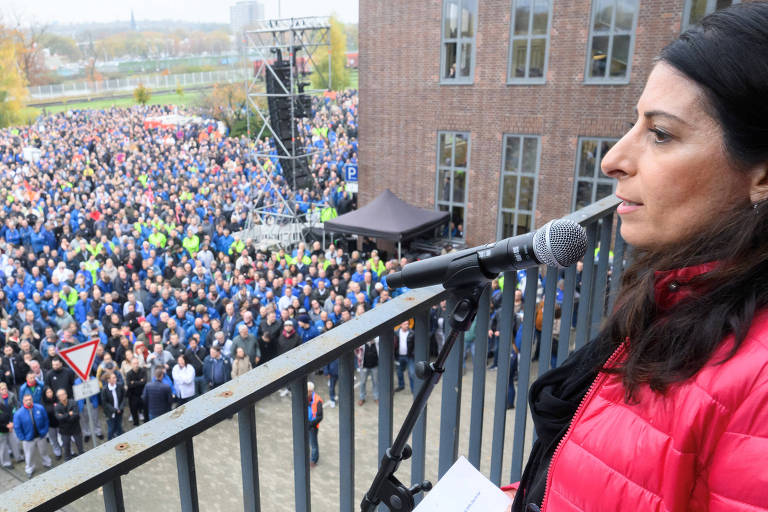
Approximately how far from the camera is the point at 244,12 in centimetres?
13712

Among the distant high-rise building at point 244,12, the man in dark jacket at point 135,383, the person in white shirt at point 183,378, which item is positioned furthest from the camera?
the distant high-rise building at point 244,12

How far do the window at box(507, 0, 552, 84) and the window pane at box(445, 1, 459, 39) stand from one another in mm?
1739

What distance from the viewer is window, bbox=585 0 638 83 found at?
15195mm

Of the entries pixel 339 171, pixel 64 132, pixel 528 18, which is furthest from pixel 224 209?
pixel 64 132

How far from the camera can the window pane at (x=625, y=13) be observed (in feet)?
49.4

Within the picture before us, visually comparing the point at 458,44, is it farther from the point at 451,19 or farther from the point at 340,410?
the point at 340,410

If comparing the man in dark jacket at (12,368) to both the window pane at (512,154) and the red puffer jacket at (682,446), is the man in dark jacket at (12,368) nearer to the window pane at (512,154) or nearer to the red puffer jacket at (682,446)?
the red puffer jacket at (682,446)

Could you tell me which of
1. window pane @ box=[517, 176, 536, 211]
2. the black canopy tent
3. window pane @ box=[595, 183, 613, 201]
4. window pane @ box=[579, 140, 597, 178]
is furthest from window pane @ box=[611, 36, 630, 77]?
the black canopy tent

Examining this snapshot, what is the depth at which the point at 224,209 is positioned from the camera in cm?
2209

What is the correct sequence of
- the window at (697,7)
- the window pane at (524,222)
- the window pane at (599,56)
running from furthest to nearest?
the window pane at (524,222) → the window pane at (599,56) → the window at (697,7)

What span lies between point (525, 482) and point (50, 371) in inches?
367

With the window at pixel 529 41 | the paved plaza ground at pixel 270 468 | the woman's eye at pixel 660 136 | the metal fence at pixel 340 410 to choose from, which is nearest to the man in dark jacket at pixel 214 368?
the paved plaza ground at pixel 270 468

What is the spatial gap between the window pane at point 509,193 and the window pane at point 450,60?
3.61 meters

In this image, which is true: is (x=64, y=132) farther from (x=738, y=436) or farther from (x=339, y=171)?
(x=738, y=436)
